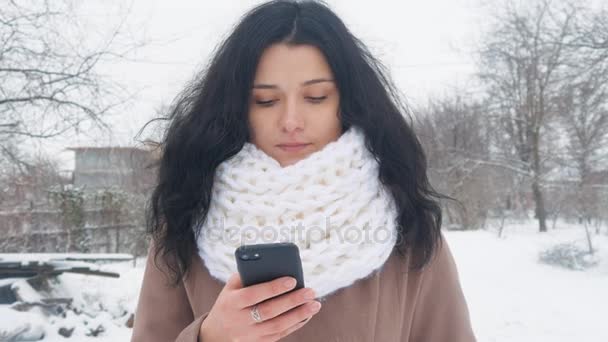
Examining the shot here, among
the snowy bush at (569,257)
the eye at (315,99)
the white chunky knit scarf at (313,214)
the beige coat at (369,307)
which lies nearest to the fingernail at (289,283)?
the white chunky knit scarf at (313,214)

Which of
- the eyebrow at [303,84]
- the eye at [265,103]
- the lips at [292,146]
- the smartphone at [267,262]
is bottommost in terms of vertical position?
the smartphone at [267,262]

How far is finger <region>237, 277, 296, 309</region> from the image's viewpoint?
1.95ft

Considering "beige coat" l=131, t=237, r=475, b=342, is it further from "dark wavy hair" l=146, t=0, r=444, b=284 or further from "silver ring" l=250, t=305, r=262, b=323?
"silver ring" l=250, t=305, r=262, b=323

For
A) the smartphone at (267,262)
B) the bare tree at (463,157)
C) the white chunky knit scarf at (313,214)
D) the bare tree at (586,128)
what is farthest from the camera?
the bare tree at (463,157)

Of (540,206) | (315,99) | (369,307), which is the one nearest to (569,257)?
(540,206)

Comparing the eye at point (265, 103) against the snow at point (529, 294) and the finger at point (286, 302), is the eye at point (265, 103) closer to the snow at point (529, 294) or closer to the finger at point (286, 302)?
the finger at point (286, 302)

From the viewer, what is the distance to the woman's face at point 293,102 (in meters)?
0.82

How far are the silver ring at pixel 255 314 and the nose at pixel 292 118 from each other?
35cm

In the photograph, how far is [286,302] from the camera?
60 cm

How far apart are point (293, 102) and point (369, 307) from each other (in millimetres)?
435

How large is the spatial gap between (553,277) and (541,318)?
1693 millimetres

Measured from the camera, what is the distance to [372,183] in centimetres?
85

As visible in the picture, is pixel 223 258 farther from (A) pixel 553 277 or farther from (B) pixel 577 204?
(B) pixel 577 204

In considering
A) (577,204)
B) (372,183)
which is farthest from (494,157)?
(372,183)
